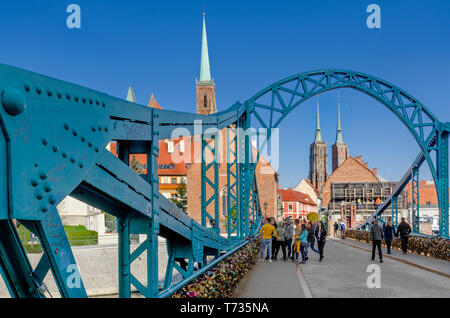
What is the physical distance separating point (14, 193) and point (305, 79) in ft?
54.3

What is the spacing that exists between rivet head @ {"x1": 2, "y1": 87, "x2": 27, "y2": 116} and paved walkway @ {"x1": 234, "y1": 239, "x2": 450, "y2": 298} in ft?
22.3

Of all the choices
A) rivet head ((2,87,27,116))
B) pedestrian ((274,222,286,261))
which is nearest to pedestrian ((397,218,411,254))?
pedestrian ((274,222,286,261))

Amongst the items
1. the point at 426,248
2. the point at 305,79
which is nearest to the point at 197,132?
the point at 305,79

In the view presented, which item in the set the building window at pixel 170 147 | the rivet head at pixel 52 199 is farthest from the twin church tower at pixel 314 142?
the rivet head at pixel 52 199

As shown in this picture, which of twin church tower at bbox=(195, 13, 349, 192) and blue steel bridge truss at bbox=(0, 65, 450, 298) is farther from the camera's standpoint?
twin church tower at bbox=(195, 13, 349, 192)

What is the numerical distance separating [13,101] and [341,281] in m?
9.56

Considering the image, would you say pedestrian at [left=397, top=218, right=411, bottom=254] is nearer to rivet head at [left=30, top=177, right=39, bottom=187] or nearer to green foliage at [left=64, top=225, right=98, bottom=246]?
rivet head at [left=30, top=177, right=39, bottom=187]

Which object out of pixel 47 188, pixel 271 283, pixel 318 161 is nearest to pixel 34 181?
pixel 47 188

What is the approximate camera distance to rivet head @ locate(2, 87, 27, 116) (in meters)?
2.79

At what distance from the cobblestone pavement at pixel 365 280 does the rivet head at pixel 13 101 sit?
283 inches

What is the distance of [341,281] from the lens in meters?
10.9

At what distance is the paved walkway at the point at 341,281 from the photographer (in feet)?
29.9

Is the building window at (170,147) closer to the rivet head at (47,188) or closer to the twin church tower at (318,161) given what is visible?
the twin church tower at (318,161)

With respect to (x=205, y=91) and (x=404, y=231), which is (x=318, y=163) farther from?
(x=404, y=231)
